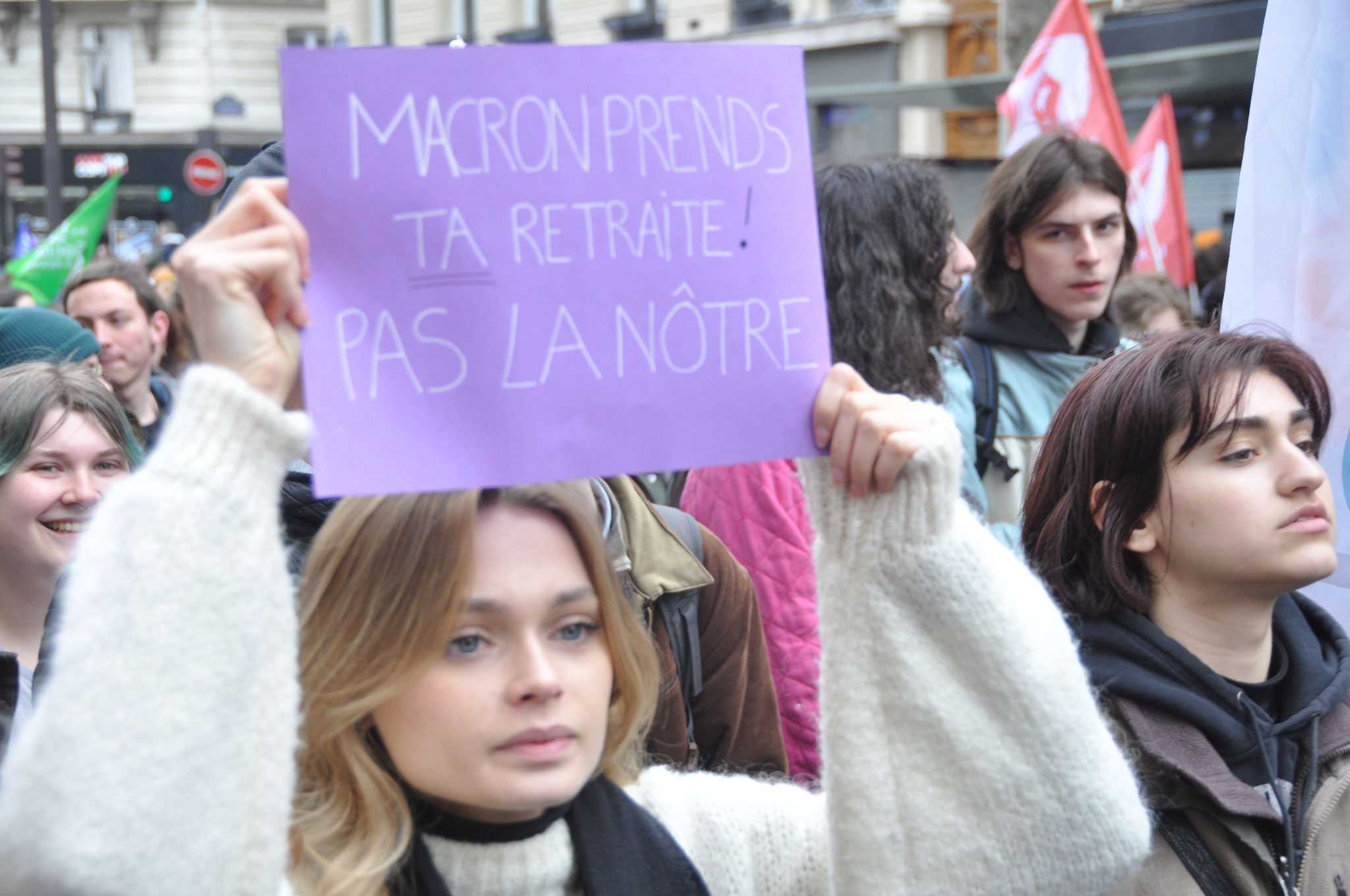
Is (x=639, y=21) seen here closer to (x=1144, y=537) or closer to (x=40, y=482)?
(x=40, y=482)

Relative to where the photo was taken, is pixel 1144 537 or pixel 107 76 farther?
pixel 107 76

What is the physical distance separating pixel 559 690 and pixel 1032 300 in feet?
8.11

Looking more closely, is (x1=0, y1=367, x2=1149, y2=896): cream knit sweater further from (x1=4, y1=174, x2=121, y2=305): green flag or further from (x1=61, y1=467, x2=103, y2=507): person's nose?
(x1=4, y1=174, x2=121, y2=305): green flag

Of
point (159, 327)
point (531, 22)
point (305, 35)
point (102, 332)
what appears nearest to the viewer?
point (102, 332)

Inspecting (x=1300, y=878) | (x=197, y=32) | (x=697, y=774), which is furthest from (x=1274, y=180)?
(x=197, y=32)

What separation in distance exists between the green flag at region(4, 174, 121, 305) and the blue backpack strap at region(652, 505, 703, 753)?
6.99m

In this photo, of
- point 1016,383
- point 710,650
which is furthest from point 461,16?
point 710,650

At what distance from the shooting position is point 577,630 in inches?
64.8

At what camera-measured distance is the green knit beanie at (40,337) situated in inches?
148

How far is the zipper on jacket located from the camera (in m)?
1.96

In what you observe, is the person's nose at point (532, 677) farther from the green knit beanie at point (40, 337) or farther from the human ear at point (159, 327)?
the human ear at point (159, 327)

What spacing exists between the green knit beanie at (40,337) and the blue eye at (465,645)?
256 cm

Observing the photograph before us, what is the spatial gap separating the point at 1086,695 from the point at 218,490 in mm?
1044

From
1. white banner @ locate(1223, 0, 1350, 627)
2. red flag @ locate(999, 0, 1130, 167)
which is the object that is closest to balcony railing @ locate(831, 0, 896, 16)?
red flag @ locate(999, 0, 1130, 167)
